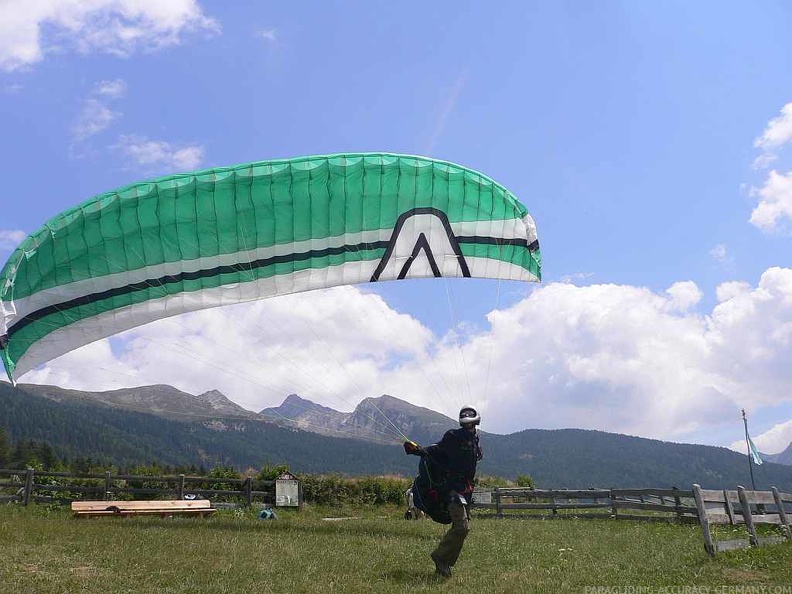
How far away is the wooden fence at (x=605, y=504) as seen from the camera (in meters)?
17.8

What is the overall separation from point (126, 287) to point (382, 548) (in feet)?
23.9

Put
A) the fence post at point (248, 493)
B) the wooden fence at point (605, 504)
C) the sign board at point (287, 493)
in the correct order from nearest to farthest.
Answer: the wooden fence at point (605, 504) < the fence post at point (248, 493) < the sign board at point (287, 493)

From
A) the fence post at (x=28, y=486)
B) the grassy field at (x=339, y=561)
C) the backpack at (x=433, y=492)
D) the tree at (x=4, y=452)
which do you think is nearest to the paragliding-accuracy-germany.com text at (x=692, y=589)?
the grassy field at (x=339, y=561)

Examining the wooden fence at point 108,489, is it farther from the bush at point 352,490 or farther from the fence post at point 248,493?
the bush at point 352,490

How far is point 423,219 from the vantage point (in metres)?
14.2

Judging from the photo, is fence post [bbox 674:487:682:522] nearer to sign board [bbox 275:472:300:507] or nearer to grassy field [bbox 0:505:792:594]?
grassy field [bbox 0:505:792:594]

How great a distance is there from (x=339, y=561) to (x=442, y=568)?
5.33 feet

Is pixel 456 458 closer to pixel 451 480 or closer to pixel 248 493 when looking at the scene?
pixel 451 480

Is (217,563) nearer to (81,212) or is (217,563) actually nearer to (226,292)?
(226,292)

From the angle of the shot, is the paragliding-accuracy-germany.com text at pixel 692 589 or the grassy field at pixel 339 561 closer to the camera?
the paragliding-accuracy-germany.com text at pixel 692 589

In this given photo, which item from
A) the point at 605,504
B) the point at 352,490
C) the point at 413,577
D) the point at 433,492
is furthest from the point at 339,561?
→ the point at 352,490

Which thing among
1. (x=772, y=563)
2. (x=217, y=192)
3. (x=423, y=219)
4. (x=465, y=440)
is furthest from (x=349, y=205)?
(x=772, y=563)

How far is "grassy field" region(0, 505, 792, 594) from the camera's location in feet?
26.4

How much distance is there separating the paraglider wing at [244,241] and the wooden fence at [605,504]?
8381 mm
